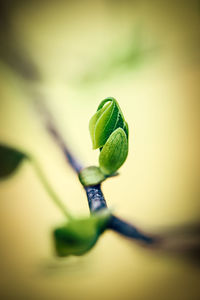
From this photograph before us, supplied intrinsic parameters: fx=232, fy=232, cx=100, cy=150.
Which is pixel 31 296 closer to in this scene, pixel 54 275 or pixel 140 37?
pixel 54 275

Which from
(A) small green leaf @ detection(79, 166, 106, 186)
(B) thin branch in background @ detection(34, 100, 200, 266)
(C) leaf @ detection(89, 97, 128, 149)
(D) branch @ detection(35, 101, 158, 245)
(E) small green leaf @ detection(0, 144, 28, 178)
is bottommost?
(B) thin branch in background @ detection(34, 100, 200, 266)

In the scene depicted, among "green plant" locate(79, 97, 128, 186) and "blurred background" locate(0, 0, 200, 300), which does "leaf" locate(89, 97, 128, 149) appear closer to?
"green plant" locate(79, 97, 128, 186)

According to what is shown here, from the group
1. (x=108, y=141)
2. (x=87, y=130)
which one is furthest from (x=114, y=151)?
(x=87, y=130)

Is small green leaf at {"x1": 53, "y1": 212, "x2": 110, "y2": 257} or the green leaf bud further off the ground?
the green leaf bud

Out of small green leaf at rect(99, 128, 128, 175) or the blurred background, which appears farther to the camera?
the blurred background

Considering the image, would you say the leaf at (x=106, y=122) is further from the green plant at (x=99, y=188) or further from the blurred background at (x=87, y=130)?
the blurred background at (x=87, y=130)

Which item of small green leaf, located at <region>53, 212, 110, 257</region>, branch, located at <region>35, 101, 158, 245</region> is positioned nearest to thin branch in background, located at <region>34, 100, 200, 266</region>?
branch, located at <region>35, 101, 158, 245</region>

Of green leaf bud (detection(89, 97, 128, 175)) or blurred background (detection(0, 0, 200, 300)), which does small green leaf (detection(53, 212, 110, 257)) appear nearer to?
green leaf bud (detection(89, 97, 128, 175))
